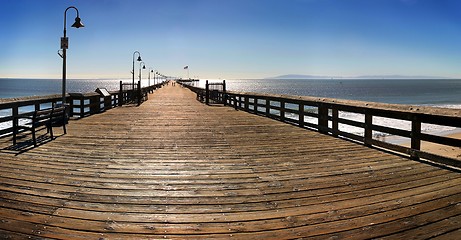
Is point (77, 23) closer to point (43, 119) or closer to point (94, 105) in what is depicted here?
point (94, 105)

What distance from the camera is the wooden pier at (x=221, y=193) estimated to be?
2.93 metres

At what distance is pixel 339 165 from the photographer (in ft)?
17.0

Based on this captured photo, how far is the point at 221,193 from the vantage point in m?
3.86

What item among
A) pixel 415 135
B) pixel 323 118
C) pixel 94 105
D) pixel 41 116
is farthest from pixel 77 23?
pixel 415 135

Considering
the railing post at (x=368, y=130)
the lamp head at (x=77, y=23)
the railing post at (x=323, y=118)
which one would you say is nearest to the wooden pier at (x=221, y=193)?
the railing post at (x=368, y=130)

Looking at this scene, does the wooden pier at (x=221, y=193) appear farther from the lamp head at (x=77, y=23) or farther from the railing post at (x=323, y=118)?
the lamp head at (x=77, y=23)

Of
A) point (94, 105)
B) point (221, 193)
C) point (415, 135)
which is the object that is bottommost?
point (221, 193)

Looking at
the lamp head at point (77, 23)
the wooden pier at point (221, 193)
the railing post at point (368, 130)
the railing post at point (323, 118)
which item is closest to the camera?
the wooden pier at point (221, 193)

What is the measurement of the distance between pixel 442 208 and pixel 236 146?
13.1 feet

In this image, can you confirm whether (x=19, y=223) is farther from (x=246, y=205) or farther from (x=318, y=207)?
(x=318, y=207)

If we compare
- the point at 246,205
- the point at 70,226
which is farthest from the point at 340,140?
the point at 70,226

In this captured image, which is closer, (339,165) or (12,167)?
(12,167)

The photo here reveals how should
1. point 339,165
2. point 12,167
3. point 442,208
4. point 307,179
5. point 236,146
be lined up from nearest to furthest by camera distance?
point 442,208, point 307,179, point 12,167, point 339,165, point 236,146

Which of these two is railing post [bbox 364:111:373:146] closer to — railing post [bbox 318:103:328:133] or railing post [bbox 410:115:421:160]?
railing post [bbox 410:115:421:160]
